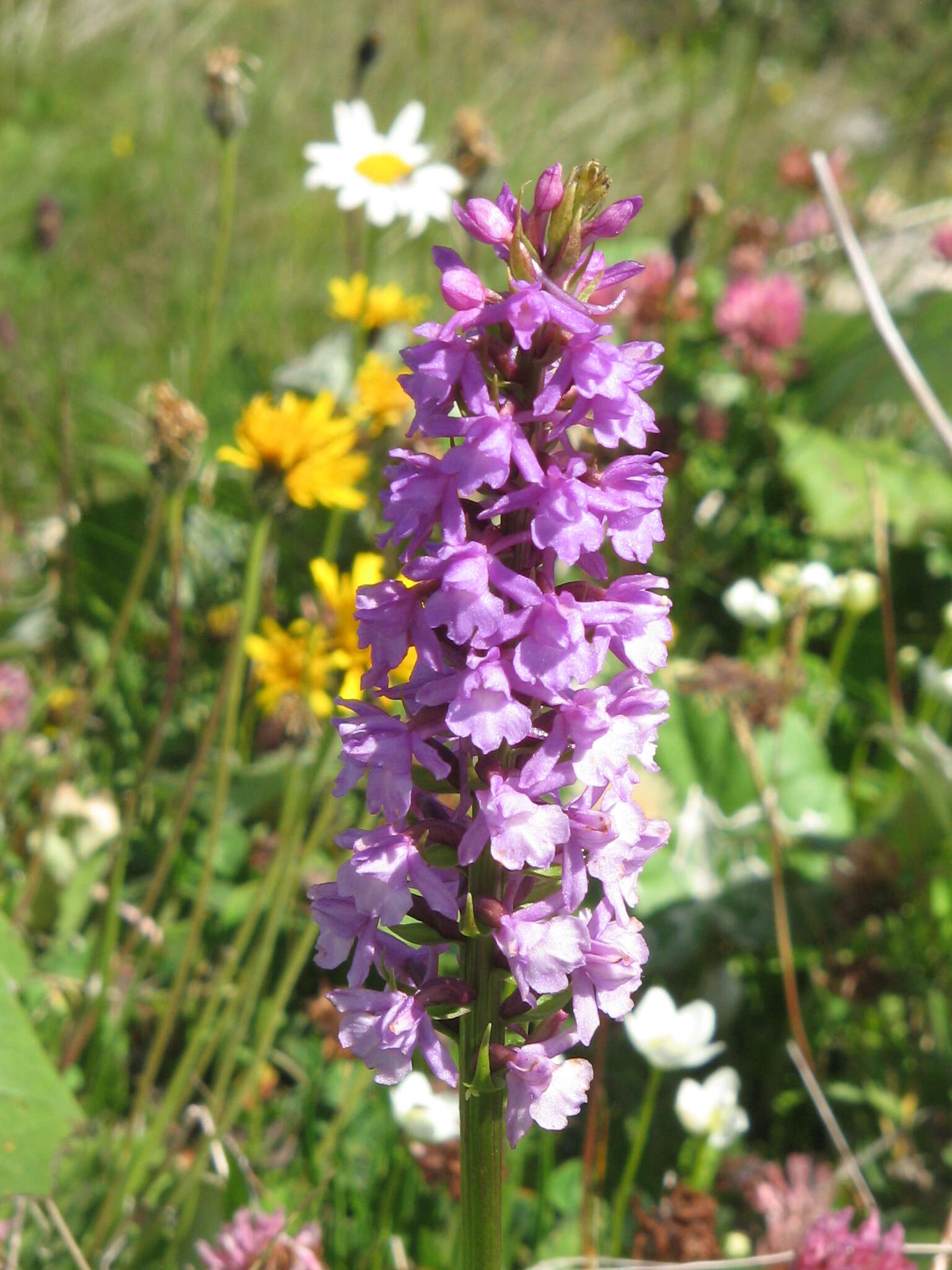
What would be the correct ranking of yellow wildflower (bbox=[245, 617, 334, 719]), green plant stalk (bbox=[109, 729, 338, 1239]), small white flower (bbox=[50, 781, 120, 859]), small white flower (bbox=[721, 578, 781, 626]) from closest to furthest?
green plant stalk (bbox=[109, 729, 338, 1239]), yellow wildflower (bbox=[245, 617, 334, 719]), small white flower (bbox=[50, 781, 120, 859]), small white flower (bbox=[721, 578, 781, 626])

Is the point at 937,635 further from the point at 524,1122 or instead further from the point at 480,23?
the point at 480,23

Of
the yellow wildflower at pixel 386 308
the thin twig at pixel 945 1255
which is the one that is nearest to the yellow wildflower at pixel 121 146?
the yellow wildflower at pixel 386 308

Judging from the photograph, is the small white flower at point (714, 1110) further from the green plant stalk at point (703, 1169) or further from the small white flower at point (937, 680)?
the small white flower at point (937, 680)

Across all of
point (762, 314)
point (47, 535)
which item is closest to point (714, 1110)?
point (47, 535)

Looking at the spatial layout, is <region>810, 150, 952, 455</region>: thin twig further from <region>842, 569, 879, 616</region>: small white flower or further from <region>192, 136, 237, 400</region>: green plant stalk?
<region>192, 136, 237, 400</region>: green plant stalk

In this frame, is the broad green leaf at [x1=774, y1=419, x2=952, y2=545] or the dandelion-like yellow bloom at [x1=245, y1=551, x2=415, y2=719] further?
the broad green leaf at [x1=774, y1=419, x2=952, y2=545]

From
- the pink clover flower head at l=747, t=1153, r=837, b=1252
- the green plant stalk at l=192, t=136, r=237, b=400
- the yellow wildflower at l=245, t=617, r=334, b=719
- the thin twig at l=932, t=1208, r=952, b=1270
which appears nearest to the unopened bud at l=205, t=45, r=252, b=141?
the green plant stalk at l=192, t=136, r=237, b=400

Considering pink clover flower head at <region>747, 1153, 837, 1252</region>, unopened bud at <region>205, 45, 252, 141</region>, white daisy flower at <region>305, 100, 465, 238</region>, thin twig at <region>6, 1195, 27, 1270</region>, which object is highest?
white daisy flower at <region>305, 100, 465, 238</region>

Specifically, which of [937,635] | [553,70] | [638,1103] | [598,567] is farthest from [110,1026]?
[553,70]
